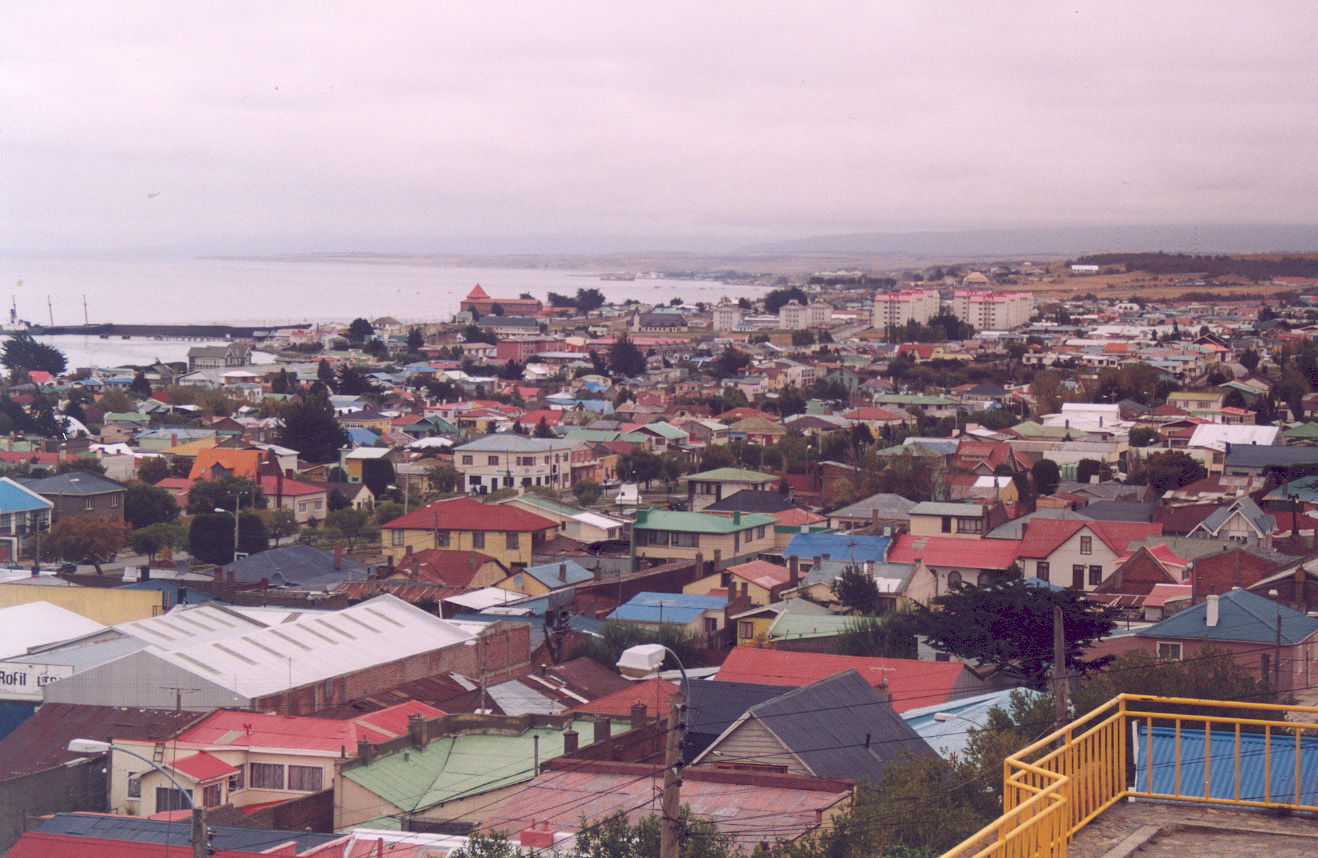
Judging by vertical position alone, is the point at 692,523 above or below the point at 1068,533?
below

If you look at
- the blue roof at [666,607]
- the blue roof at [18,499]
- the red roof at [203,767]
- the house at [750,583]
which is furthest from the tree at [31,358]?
the red roof at [203,767]

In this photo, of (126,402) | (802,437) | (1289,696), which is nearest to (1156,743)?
(1289,696)

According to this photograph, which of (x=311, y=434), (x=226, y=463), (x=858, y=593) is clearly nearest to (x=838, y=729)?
(x=858, y=593)

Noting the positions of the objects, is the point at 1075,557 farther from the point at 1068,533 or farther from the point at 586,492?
the point at 586,492

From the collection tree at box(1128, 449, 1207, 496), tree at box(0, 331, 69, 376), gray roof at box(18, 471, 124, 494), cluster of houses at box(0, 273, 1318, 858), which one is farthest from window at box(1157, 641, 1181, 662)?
tree at box(0, 331, 69, 376)

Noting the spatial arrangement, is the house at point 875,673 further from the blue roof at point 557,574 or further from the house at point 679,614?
the blue roof at point 557,574

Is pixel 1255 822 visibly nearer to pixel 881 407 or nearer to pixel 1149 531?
pixel 1149 531
